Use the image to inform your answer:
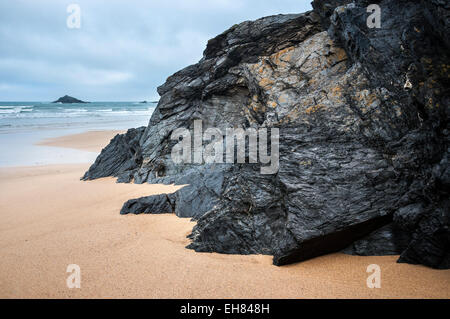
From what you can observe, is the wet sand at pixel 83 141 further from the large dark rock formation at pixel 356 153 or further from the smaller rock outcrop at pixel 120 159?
the large dark rock formation at pixel 356 153

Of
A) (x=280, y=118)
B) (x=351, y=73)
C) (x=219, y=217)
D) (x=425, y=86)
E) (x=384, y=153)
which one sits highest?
(x=351, y=73)

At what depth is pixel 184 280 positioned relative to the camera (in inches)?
169

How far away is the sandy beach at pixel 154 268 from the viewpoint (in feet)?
12.7

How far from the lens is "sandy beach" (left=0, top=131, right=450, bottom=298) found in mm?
3877

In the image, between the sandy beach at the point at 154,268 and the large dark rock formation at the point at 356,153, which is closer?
the sandy beach at the point at 154,268

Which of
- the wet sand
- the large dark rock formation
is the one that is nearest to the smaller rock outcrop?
the wet sand

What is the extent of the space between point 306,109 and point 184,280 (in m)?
3.74

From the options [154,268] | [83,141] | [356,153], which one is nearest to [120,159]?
[154,268]

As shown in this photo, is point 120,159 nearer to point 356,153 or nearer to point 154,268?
point 154,268

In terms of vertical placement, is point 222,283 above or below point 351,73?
below

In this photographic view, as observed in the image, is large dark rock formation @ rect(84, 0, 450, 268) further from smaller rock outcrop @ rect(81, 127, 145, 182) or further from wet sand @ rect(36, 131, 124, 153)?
wet sand @ rect(36, 131, 124, 153)

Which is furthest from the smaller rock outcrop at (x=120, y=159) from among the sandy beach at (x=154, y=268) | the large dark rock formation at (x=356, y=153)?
the large dark rock formation at (x=356, y=153)
